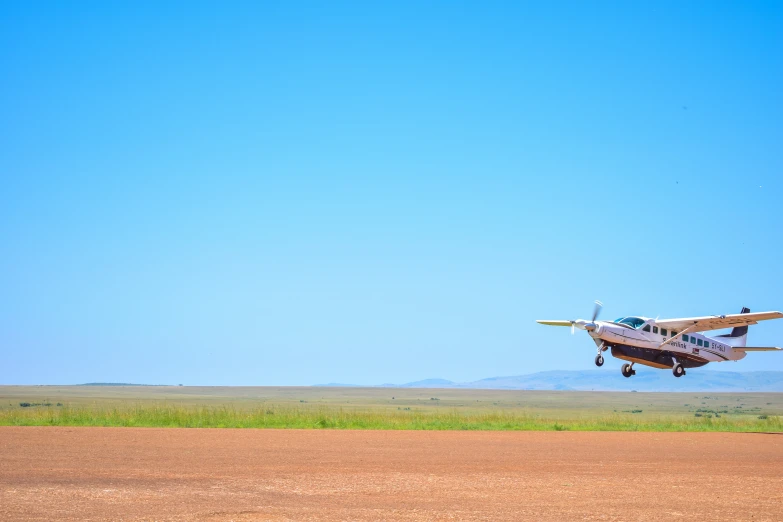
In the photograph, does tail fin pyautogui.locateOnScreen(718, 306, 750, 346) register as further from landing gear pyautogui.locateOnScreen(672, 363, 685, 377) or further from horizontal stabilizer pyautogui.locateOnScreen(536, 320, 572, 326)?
horizontal stabilizer pyautogui.locateOnScreen(536, 320, 572, 326)

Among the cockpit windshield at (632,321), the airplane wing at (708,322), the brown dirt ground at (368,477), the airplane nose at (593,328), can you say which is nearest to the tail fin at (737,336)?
the airplane wing at (708,322)

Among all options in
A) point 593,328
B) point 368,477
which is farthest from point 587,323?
point 368,477

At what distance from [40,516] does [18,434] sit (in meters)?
17.6

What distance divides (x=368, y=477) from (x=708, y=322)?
30.8 metres

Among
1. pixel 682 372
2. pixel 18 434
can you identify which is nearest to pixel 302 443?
pixel 18 434

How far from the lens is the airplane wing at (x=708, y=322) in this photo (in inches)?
1805

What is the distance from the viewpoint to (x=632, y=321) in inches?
1885

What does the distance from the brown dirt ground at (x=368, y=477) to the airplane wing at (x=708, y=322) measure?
11640 millimetres

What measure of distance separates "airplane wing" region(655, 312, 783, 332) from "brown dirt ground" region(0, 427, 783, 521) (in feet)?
38.2

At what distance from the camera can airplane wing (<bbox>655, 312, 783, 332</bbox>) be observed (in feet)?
150

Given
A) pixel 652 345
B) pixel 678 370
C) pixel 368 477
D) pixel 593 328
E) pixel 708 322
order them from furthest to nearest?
pixel 678 370 < pixel 652 345 < pixel 708 322 < pixel 593 328 < pixel 368 477

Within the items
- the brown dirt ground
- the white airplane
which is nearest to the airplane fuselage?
the white airplane

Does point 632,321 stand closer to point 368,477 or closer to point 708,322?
point 708,322

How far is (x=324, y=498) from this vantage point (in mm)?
19078
